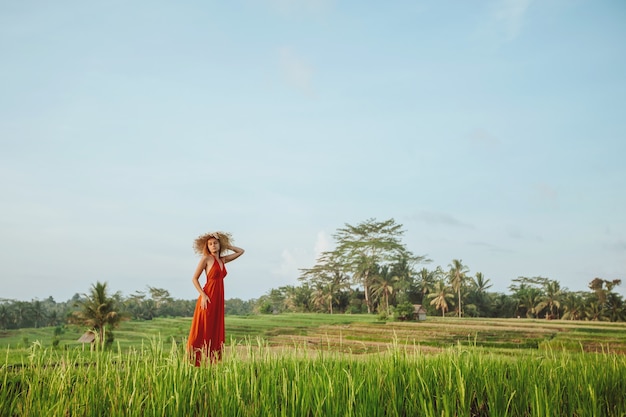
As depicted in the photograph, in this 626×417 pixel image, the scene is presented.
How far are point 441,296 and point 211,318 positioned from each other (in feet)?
93.7

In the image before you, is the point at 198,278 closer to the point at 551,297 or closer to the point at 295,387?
the point at 295,387

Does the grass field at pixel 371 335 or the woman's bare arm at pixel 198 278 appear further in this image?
the grass field at pixel 371 335

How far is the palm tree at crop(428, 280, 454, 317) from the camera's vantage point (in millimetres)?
32603

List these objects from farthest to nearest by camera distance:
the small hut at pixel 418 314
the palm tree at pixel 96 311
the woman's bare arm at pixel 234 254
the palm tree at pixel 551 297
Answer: the palm tree at pixel 551 297 < the small hut at pixel 418 314 < the palm tree at pixel 96 311 < the woman's bare arm at pixel 234 254

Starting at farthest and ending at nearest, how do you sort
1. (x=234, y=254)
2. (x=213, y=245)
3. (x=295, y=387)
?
1. (x=234, y=254)
2. (x=213, y=245)
3. (x=295, y=387)

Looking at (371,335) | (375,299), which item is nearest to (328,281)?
(375,299)

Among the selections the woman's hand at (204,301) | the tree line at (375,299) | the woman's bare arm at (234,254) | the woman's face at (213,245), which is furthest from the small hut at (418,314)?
the woman's hand at (204,301)

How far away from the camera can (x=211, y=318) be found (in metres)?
6.67

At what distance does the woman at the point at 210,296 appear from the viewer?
6.59 m

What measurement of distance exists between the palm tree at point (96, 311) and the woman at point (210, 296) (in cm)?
711

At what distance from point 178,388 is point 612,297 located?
24.9 metres

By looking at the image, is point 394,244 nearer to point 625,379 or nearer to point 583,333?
point 583,333

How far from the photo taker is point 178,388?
3.07 meters

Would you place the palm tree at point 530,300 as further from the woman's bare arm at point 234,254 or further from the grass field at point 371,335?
the woman's bare arm at point 234,254
